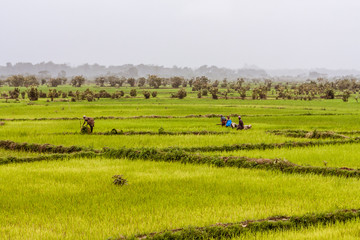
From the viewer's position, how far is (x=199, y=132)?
→ 16688 mm

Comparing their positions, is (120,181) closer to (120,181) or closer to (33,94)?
(120,181)

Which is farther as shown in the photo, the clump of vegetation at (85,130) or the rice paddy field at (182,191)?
the clump of vegetation at (85,130)

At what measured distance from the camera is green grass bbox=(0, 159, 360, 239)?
19.3 ft

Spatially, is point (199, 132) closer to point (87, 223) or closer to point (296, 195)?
point (296, 195)

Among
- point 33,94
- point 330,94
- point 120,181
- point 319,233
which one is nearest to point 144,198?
point 120,181

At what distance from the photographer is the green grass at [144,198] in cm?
589

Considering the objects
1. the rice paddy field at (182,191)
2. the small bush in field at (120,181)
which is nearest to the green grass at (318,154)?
the rice paddy field at (182,191)

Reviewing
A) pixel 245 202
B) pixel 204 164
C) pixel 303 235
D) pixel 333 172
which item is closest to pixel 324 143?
pixel 333 172

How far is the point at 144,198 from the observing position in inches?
286

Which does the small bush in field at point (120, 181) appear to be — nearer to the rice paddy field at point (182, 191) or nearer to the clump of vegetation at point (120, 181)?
the clump of vegetation at point (120, 181)

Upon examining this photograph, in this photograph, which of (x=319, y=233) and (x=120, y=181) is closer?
(x=319, y=233)

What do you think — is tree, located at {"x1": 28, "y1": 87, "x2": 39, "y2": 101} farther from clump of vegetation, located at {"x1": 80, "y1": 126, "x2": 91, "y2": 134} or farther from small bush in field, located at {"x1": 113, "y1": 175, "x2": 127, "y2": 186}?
small bush in field, located at {"x1": 113, "y1": 175, "x2": 127, "y2": 186}

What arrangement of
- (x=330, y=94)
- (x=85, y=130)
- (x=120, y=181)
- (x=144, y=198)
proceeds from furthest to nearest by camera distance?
1. (x=330, y=94)
2. (x=85, y=130)
3. (x=120, y=181)
4. (x=144, y=198)

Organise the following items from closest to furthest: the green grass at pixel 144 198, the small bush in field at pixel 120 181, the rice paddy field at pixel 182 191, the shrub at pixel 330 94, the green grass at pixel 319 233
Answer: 1. the green grass at pixel 319 233
2. the rice paddy field at pixel 182 191
3. the green grass at pixel 144 198
4. the small bush in field at pixel 120 181
5. the shrub at pixel 330 94
